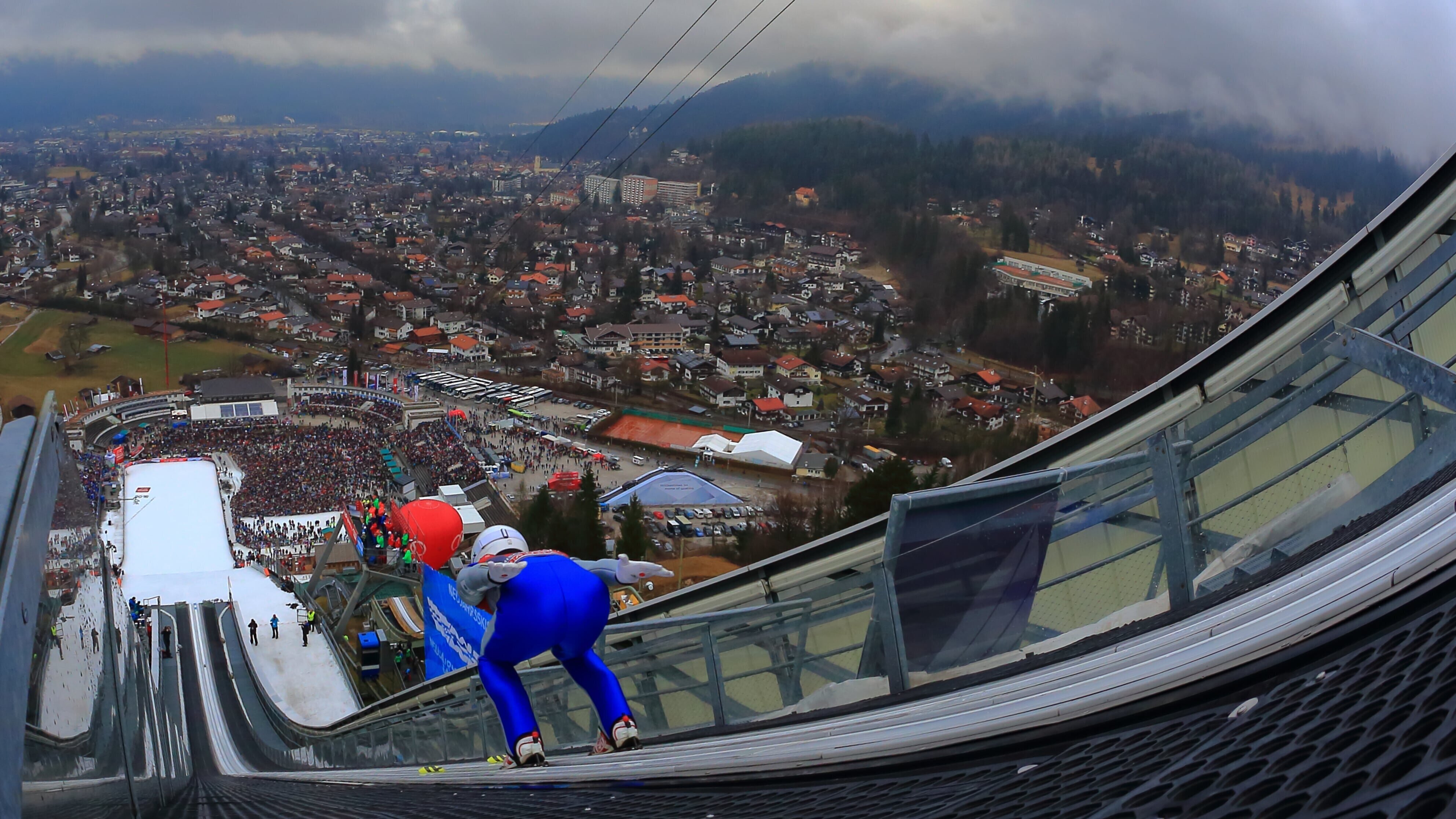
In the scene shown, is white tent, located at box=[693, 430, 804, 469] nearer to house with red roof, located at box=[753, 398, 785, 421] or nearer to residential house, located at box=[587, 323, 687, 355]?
house with red roof, located at box=[753, 398, 785, 421]

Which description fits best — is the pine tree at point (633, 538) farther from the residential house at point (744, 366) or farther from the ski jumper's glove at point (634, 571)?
the residential house at point (744, 366)

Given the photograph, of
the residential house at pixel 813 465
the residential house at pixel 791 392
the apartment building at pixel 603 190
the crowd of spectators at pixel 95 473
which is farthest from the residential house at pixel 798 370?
the apartment building at pixel 603 190

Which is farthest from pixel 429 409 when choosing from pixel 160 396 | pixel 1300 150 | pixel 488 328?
pixel 1300 150

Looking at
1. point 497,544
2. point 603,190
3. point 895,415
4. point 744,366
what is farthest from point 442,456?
point 603,190

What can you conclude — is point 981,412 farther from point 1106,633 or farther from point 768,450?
point 1106,633

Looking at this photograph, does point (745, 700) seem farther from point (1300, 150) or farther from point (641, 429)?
point (1300, 150)

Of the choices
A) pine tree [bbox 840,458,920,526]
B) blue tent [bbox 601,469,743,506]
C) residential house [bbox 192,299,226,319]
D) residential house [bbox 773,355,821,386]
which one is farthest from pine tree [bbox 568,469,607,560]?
residential house [bbox 192,299,226,319]
